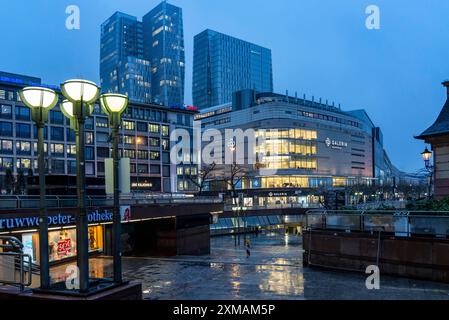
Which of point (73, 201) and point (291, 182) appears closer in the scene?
point (73, 201)

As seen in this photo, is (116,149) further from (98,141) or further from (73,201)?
(98,141)

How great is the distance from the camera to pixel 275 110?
12744 cm

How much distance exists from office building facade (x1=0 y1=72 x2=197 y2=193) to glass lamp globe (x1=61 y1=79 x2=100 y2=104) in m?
58.5

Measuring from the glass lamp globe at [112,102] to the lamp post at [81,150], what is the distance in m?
0.80

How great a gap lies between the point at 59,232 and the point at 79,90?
16446mm

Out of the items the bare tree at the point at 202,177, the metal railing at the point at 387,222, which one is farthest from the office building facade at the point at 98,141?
the metal railing at the point at 387,222

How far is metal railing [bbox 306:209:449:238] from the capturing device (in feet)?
45.6

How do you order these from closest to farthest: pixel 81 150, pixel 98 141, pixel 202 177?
pixel 81 150 < pixel 98 141 < pixel 202 177

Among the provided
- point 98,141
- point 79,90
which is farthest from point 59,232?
point 98,141

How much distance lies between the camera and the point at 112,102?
9398 millimetres

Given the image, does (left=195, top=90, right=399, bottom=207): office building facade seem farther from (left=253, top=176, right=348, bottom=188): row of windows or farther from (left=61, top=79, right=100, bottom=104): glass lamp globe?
(left=61, top=79, right=100, bottom=104): glass lamp globe

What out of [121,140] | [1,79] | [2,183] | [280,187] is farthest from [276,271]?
[280,187]

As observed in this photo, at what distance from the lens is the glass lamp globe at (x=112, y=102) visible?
934cm
